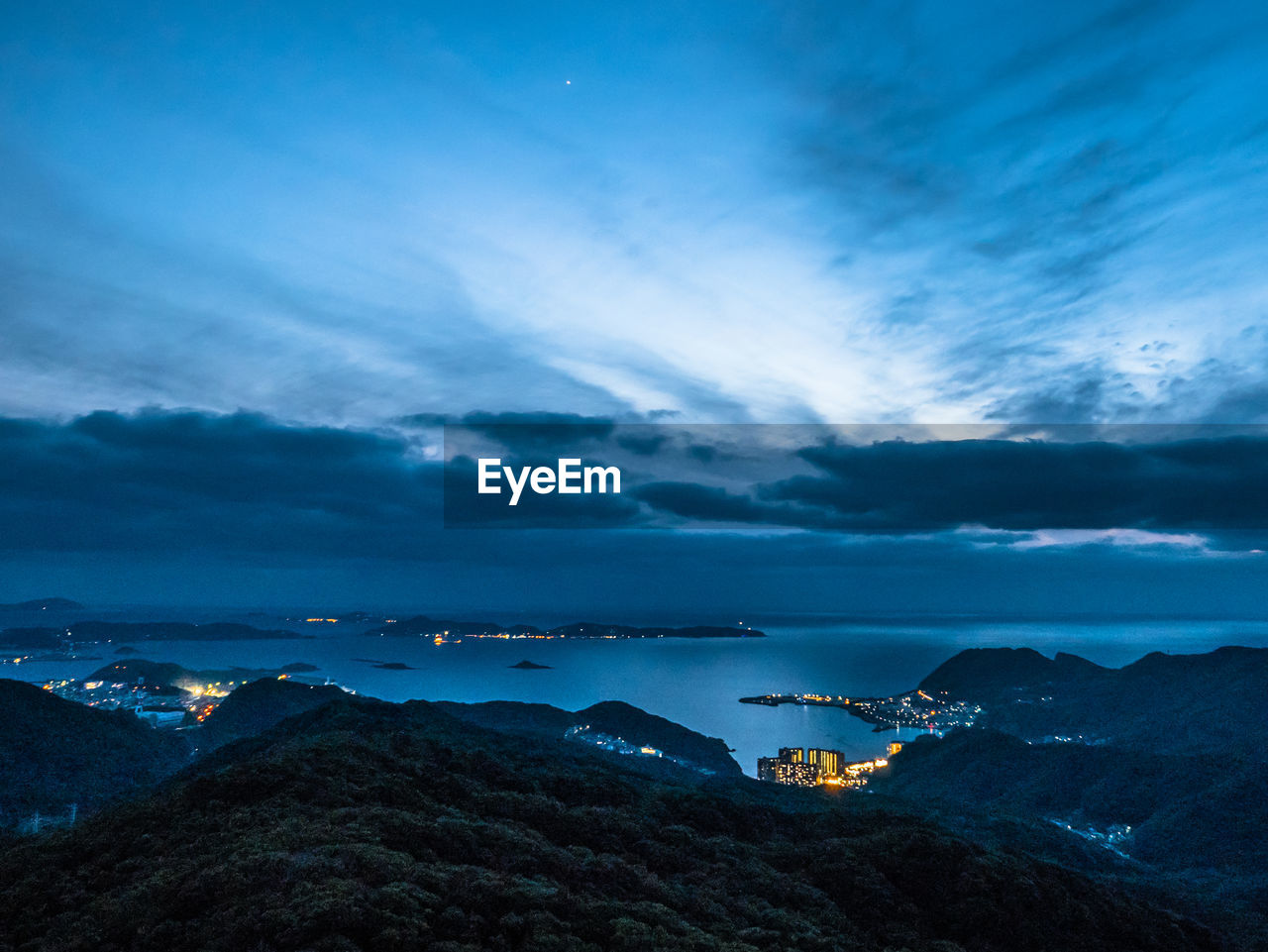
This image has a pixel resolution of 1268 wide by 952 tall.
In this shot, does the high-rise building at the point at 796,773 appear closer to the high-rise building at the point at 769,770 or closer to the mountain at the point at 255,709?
the high-rise building at the point at 769,770

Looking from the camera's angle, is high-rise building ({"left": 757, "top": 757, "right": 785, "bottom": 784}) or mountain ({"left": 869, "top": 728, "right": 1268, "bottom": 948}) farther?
high-rise building ({"left": 757, "top": 757, "right": 785, "bottom": 784})

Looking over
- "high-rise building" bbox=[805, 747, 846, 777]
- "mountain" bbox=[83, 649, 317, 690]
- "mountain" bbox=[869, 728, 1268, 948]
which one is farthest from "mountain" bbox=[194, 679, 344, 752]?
"mountain" bbox=[869, 728, 1268, 948]

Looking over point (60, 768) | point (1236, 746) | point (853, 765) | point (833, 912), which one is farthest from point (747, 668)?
point (833, 912)

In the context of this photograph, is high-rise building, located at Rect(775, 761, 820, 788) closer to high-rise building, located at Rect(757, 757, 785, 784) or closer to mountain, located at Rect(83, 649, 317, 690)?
high-rise building, located at Rect(757, 757, 785, 784)

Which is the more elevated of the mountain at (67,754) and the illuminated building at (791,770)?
the mountain at (67,754)

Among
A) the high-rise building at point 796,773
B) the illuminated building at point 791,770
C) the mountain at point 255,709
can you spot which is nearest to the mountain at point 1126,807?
the high-rise building at point 796,773

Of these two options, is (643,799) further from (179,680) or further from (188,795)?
(179,680)

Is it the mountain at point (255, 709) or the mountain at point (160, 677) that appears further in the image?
the mountain at point (160, 677)
